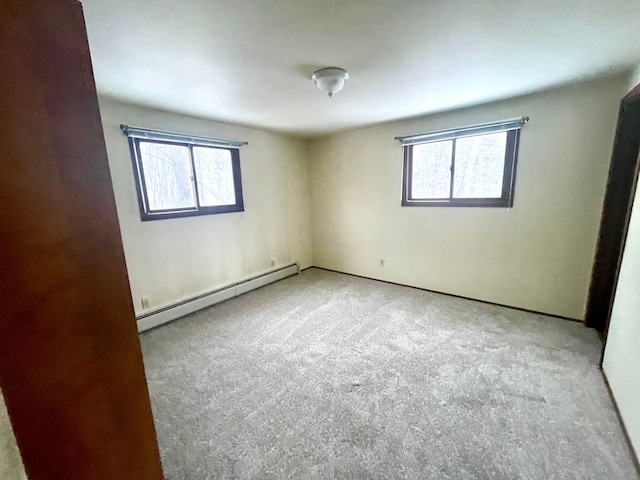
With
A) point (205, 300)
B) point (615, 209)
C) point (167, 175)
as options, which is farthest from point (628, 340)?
point (167, 175)

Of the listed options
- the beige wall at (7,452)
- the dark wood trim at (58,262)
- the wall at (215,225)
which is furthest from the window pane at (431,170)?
the beige wall at (7,452)

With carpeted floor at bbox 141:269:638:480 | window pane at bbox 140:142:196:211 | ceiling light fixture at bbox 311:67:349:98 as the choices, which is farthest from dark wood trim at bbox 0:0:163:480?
window pane at bbox 140:142:196:211

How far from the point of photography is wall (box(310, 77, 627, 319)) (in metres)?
2.37

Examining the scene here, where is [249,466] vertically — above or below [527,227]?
below

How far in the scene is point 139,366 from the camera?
2.86 ft

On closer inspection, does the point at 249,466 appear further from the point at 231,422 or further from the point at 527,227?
the point at 527,227

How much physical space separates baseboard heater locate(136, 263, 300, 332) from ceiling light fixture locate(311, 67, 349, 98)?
2587 millimetres

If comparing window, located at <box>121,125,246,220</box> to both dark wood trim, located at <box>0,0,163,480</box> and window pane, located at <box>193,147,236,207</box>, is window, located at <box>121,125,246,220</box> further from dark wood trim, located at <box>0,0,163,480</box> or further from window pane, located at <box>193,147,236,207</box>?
dark wood trim, located at <box>0,0,163,480</box>

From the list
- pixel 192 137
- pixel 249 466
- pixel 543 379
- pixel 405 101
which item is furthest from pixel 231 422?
pixel 405 101

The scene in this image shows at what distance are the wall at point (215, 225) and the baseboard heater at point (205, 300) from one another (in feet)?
0.29

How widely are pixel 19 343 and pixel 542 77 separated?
3231 mm

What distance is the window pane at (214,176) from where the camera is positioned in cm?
313

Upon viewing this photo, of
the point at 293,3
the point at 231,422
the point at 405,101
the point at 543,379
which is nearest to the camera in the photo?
the point at 293,3

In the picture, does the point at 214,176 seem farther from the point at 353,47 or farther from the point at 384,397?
the point at 384,397
